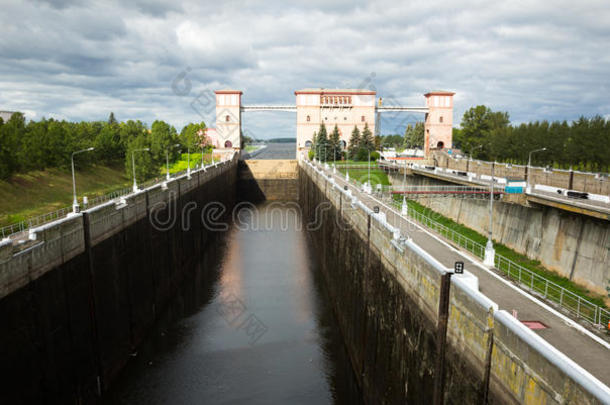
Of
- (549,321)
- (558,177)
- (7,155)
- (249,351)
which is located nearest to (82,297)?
(249,351)

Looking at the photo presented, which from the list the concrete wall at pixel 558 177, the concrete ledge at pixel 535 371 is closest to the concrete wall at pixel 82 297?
the concrete ledge at pixel 535 371

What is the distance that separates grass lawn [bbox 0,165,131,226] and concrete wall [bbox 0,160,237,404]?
699 inches

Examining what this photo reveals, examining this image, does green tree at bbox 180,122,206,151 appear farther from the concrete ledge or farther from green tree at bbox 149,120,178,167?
the concrete ledge

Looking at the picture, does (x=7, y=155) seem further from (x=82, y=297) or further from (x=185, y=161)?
(x=185, y=161)

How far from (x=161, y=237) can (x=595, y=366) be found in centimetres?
2628

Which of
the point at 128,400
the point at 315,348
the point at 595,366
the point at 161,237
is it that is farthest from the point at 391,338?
the point at 161,237

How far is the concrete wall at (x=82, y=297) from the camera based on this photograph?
12719 mm

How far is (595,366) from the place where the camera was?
848 cm

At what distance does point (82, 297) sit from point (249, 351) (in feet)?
29.0

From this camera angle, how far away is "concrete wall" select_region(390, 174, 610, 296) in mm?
24641

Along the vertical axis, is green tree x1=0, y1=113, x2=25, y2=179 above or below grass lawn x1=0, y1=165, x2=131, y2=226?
above

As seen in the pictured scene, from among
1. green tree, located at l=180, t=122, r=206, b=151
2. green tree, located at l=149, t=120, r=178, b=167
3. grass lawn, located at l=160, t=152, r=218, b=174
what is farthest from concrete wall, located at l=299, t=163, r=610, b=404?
green tree, located at l=180, t=122, r=206, b=151

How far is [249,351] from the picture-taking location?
22.3 m

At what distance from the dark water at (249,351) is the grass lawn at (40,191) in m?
21.0
